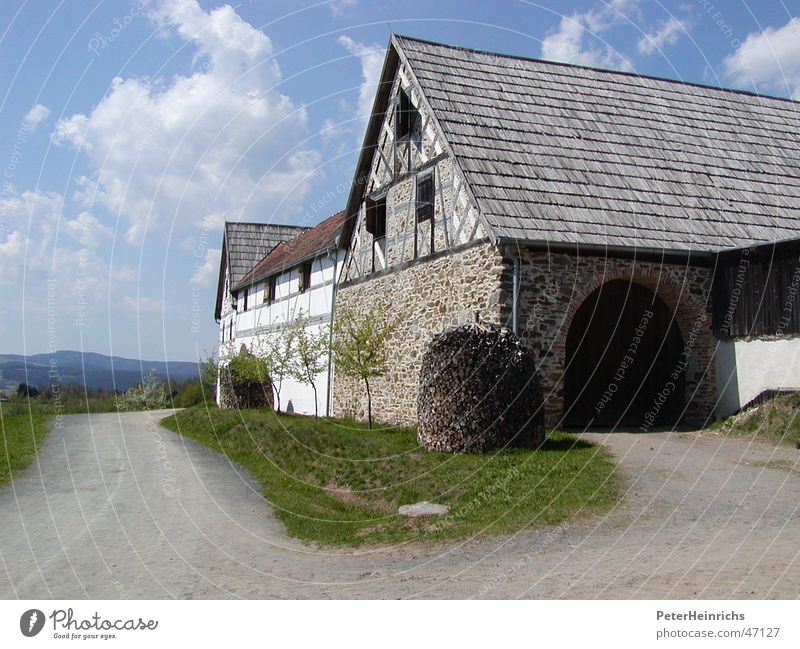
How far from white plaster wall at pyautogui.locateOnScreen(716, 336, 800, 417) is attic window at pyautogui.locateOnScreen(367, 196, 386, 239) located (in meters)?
8.22

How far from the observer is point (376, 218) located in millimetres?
18500

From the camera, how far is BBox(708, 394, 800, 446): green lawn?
11.6 meters

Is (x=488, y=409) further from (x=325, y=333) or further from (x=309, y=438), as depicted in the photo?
(x=325, y=333)

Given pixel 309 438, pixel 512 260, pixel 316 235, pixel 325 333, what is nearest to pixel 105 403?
pixel 316 235

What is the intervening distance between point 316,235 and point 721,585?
20.7 meters

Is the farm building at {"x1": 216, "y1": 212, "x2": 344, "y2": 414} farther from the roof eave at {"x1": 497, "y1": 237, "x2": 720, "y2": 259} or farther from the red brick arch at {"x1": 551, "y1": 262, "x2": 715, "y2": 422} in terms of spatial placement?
the red brick arch at {"x1": 551, "y1": 262, "x2": 715, "y2": 422}

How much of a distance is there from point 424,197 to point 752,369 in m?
7.22

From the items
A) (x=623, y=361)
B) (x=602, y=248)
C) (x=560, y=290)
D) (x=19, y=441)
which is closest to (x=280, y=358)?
(x=19, y=441)

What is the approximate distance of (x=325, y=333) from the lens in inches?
771

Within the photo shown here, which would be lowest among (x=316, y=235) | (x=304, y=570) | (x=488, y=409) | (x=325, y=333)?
(x=304, y=570)

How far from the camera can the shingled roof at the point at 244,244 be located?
1228 inches

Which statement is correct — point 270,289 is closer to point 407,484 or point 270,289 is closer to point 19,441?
point 19,441

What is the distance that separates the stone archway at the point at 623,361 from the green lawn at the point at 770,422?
58.0 inches
